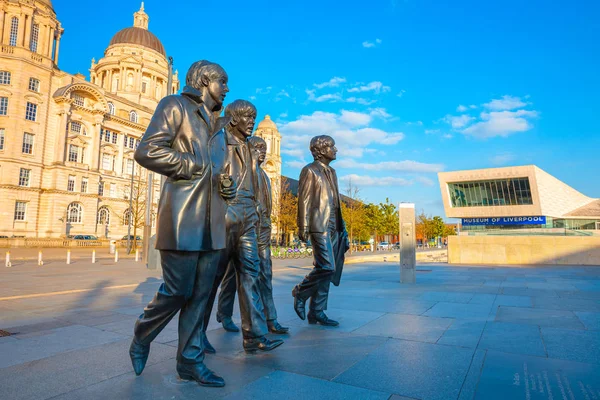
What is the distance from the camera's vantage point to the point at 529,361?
10.7 ft

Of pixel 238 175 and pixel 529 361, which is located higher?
pixel 238 175

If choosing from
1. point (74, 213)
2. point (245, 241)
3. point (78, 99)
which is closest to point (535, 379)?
point (245, 241)

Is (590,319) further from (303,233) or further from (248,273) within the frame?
(248,273)

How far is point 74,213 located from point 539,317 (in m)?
56.1

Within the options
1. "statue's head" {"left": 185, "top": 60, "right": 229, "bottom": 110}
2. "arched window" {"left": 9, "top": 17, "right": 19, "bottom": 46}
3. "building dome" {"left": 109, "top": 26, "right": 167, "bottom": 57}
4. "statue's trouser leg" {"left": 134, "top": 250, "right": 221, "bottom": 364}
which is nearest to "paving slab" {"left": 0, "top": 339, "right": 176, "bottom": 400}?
"statue's trouser leg" {"left": 134, "top": 250, "right": 221, "bottom": 364}

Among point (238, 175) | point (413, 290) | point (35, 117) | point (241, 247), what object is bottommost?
point (413, 290)

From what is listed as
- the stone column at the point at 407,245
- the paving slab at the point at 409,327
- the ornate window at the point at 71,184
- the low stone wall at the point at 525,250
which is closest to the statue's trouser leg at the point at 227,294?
the paving slab at the point at 409,327

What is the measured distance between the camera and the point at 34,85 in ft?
158

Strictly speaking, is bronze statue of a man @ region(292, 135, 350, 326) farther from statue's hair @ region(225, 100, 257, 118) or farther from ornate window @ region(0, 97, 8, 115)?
ornate window @ region(0, 97, 8, 115)

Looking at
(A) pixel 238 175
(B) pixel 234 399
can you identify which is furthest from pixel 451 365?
(A) pixel 238 175

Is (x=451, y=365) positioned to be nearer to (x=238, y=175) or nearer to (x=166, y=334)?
(x=238, y=175)

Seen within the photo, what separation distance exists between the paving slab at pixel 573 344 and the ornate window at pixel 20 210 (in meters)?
55.1

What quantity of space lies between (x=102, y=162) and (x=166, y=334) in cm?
5917

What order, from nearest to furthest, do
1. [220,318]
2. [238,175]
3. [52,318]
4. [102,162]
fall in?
[238,175]
[220,318]
[52,318]
[102,162]
